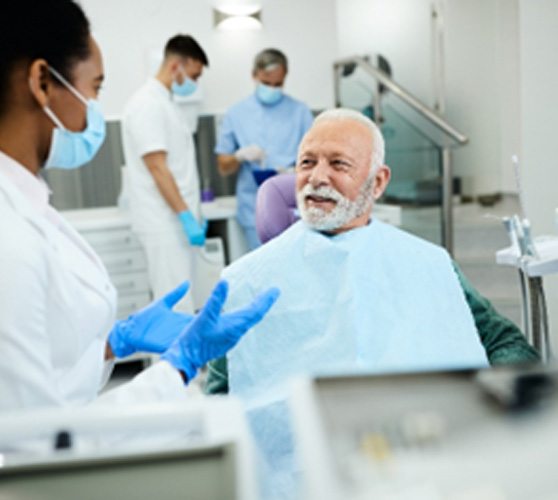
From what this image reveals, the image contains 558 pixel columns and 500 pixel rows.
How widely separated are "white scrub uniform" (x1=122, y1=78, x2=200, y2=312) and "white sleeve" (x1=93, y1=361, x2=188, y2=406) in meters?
2.15

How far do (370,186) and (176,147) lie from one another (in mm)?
1676

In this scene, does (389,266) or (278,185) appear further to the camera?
(278,185)

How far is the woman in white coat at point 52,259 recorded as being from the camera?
0.86 meters

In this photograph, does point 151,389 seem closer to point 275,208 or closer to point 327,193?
point 327,193

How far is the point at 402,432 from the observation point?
41 centimetres

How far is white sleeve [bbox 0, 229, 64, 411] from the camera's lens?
85 centimetres

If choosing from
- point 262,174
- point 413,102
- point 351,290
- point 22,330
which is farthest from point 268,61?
point 22,330

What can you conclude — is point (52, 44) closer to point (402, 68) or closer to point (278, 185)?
point (278, 185)

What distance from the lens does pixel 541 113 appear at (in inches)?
111

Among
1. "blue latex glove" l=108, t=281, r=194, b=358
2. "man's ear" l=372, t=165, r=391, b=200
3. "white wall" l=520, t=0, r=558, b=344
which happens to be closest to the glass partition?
"white wall" l=520, t=0, r=558, b=344

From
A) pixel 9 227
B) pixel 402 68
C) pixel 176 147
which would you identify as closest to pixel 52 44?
pixel 9 227

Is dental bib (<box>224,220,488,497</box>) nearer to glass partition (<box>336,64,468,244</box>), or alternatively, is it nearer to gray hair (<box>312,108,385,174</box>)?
gray hair (<box>312,108,385,174</box>)

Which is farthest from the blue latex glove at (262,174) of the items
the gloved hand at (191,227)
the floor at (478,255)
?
the floor at (478,255)

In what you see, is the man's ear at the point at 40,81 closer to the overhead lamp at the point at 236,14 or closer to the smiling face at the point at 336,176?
the smiling face at the point at 336,176
